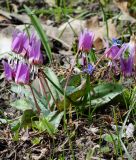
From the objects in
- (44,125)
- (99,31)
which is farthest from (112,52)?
(99,31)

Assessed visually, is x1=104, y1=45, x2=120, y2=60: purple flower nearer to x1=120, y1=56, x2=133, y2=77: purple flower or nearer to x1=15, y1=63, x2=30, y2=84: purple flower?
x1=120, y1=56, x2=133, y2=77: purple flower

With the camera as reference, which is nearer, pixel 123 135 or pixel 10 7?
pixel 123 135

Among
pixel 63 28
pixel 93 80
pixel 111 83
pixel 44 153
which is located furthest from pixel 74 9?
pixel 44 153

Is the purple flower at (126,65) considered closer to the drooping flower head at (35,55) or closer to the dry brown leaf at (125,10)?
the drooping flower head at (35,55)

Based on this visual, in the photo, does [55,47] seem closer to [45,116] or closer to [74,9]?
[74,9]

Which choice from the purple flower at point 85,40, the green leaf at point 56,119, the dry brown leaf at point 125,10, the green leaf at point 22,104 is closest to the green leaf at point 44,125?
the green leaf at point 56,119

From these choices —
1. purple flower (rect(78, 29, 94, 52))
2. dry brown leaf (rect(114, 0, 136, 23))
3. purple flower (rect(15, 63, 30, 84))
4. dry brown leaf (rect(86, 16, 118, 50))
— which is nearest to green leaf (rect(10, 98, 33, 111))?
purple flower (rect(15, 63, 30, 84))
